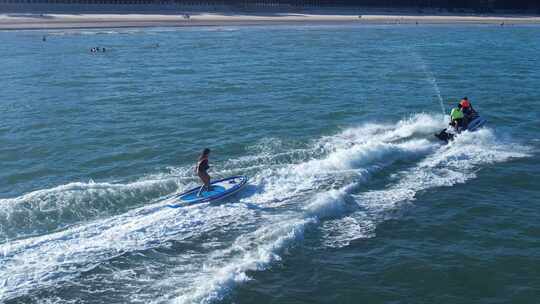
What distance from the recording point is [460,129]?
27.5 metres

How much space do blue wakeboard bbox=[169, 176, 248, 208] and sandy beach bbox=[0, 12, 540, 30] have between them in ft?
211

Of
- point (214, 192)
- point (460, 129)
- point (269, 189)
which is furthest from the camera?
point (460, 129)

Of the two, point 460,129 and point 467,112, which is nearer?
point 460,129

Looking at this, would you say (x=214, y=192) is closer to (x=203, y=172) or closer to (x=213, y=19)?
(x=203, y=172)

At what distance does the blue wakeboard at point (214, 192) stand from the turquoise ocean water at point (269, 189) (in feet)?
0.97

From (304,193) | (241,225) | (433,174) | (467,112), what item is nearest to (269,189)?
(304,193)

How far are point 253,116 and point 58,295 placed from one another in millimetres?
18155

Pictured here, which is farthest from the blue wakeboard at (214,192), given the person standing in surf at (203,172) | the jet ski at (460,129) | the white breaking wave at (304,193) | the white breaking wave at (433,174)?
the jet ski at (460,129)

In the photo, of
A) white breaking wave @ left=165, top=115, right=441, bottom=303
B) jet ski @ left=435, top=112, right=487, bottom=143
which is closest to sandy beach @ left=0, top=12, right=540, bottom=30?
white breaking wave @ left=165, top=115, right=441, bottom=303

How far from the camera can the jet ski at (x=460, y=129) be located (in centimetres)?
2686

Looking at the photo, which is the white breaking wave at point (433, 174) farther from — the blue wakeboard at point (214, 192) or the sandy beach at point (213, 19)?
the sandy beach at point (213, 19)

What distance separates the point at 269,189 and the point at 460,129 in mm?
11538

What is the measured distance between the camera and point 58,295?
46.5 feet

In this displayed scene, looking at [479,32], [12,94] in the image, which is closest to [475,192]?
[12,94]
